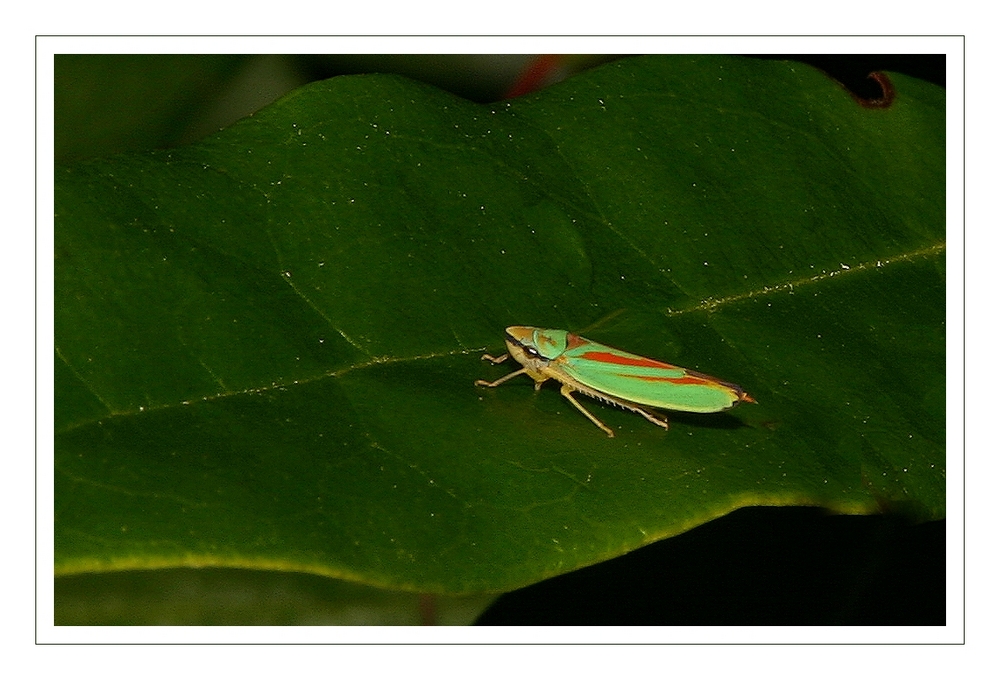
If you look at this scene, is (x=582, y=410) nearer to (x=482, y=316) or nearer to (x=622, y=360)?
(x=622, y=360)

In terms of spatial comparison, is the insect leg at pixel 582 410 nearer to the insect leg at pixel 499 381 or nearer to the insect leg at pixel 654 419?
the insect leg at pixel 654 419

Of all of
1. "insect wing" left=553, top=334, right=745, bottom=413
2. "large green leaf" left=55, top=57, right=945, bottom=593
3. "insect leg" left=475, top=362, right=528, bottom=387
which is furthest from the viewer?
"insect wing" left=553, top=334, right=745, bottom=413

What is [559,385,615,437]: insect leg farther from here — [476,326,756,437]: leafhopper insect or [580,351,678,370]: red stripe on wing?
[580,351,678,370]: red stripe on wing

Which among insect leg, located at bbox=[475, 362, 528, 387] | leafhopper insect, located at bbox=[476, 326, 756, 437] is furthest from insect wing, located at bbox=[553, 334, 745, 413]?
insect leg, located at bbox=[475, 362, 528, 387]

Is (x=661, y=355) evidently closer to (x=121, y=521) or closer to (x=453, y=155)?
(x=453, y=155)

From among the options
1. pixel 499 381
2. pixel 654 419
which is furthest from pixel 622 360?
pixel 499 381

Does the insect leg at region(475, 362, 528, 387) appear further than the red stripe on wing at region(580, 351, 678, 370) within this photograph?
No

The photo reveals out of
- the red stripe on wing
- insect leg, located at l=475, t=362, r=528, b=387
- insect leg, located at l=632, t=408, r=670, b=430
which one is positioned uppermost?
the red stripe on wing

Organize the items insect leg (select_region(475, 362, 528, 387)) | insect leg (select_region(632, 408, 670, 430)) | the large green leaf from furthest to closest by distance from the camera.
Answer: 1. insect leg (select_region(632, 408, 670, 430))
2. insect leg (select_region(475, 362, 528, 387))
3. the large green leaf
